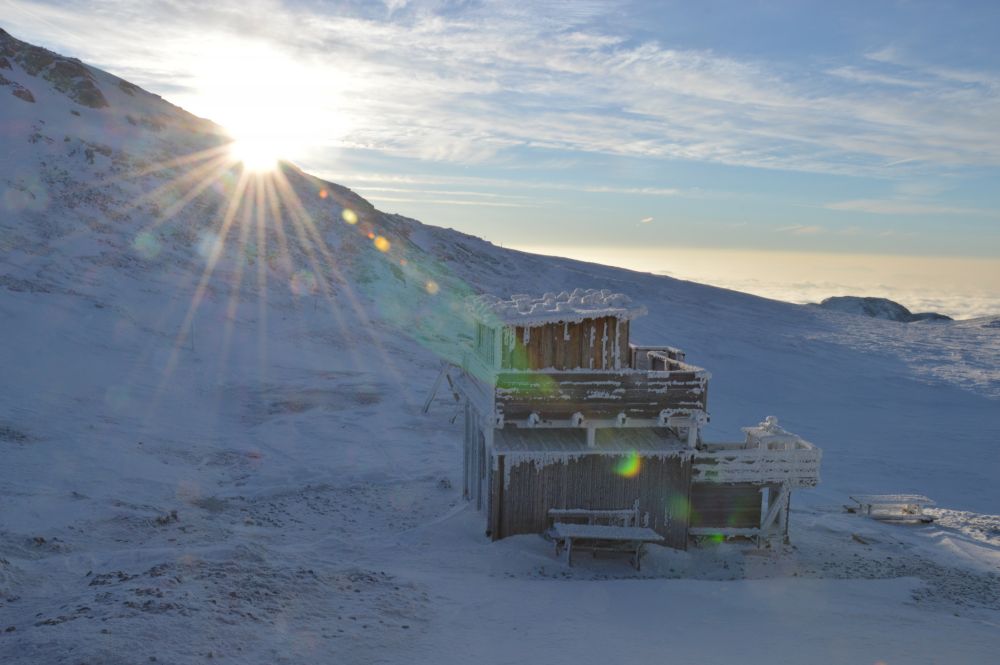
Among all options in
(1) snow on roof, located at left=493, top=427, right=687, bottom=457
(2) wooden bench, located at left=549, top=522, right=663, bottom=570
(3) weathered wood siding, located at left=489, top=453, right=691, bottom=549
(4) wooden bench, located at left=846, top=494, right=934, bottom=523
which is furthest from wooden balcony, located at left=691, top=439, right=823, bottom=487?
(4) wooden bench, located at left=846, top=494, right=934, bottom=523

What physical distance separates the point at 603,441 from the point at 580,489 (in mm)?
1436

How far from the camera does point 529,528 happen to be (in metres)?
18.5

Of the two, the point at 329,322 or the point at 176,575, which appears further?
the point at 329,322

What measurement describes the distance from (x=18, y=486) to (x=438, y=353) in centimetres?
2760

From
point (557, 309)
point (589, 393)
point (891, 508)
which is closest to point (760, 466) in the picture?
point (589, 393)

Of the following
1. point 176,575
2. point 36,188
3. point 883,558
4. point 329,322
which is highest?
point 36,188

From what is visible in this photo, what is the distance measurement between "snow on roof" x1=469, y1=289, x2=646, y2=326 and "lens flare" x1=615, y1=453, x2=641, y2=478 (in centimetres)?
352

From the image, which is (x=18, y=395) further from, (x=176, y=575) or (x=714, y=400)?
(x=714, y=400)

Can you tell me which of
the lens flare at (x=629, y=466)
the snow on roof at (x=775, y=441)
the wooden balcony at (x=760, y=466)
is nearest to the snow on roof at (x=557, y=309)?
the lens flare at (x=629, y=466)

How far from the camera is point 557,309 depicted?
1931 cm

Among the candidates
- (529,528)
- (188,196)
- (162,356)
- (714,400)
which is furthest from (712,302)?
(529,528)

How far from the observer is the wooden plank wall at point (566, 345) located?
61.5ft

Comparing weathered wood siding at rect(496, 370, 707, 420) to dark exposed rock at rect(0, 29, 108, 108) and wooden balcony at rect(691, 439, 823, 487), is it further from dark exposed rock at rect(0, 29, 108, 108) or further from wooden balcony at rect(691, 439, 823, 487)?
dark exposed rock at rect(0, 29, 108, 108)

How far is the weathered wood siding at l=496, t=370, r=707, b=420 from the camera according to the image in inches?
726
